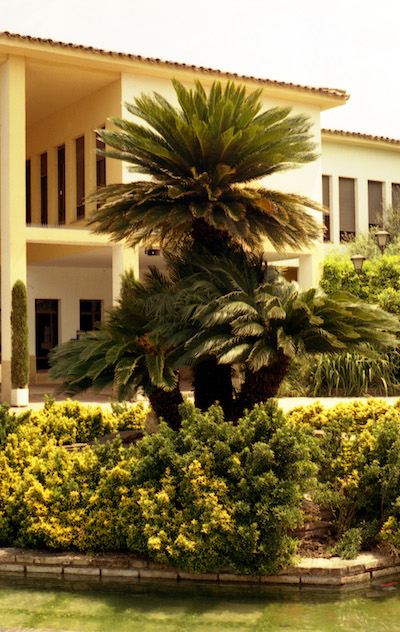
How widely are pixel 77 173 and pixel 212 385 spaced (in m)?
14.3

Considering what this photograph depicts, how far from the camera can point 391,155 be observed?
3000cm

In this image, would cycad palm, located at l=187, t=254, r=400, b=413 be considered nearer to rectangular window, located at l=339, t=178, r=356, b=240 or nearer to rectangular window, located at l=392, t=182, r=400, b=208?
rectangular window, located at l=339, t=178, r=356, b=240

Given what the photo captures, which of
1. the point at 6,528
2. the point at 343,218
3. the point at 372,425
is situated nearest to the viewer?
the point at 6,528

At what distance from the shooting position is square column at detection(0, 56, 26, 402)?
61.0ft

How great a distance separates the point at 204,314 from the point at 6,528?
3.14m

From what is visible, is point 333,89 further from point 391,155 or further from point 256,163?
point 256,163

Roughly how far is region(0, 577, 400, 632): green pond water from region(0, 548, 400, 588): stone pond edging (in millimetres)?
130

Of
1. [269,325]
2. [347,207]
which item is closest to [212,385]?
[269,325]

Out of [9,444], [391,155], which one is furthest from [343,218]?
[9,444]

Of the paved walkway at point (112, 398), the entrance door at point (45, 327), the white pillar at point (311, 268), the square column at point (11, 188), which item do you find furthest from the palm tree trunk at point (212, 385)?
the entrance door at point (45, 327)

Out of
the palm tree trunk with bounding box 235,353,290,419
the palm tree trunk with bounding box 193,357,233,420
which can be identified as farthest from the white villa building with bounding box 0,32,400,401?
the palm tree trunk with bounding box 235,353,290,419

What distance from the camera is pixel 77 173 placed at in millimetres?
22984

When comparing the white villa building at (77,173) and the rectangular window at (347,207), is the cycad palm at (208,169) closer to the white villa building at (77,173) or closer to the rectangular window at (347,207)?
the white villa building at (77,173)

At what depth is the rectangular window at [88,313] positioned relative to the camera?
27.1 meters
